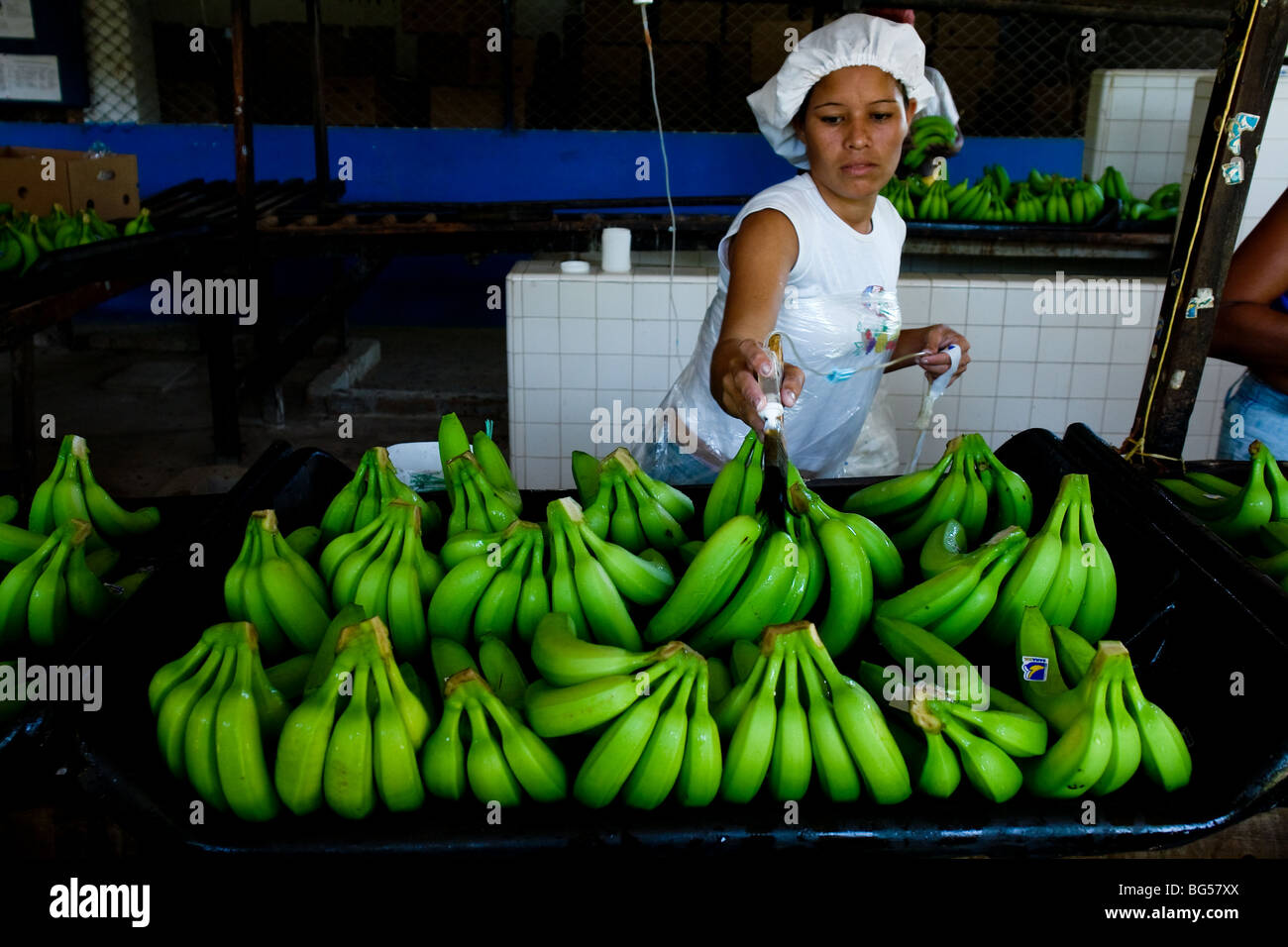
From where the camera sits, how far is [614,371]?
425cm

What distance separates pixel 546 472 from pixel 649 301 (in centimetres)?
85

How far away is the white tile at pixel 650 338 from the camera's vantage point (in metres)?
4.20

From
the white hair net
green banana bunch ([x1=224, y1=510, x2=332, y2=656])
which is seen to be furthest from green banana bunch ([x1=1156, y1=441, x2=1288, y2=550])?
green banana bunch ([x1=224, y1=510, x2=332, y2=656])

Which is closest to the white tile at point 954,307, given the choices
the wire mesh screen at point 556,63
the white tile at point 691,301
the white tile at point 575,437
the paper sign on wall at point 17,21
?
the white tile at point 691,301

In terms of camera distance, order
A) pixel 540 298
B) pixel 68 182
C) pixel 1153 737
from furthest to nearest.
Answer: pixel 68 182 → pixel 540 298 → pixel 1153 737

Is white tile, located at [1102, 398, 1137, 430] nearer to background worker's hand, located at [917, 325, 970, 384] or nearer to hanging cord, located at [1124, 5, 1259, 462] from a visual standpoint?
background worker's hand, located at [917, 325, 970, 384]

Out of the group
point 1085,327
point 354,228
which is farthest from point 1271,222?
→ point 354,228

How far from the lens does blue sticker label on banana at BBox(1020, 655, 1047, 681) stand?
150 centimetres

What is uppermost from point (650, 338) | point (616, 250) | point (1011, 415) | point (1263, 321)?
point (616, 250)

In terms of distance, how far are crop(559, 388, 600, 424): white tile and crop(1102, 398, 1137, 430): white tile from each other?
87.9 inches

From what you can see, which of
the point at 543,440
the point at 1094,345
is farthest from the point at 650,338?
the point at 1094,345

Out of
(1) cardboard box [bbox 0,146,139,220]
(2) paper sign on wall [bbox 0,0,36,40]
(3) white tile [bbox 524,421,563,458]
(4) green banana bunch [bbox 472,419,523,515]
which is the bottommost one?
(3) white tile [bbox 524,421,563,458]

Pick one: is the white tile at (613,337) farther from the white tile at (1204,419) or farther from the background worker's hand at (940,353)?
the white tile at (1204,419)

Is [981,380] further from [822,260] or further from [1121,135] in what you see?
[1121,135]
